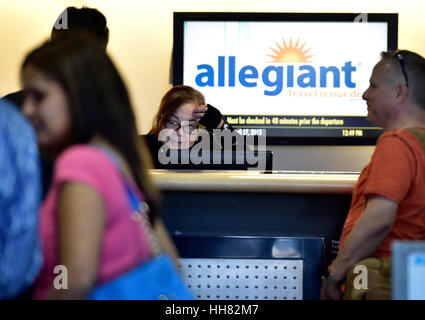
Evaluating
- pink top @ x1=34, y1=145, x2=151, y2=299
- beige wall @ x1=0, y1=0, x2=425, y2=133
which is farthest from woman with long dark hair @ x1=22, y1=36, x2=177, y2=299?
beige wall @ x1=0, y1=0, x2=425, y2=133

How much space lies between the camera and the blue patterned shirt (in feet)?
3.05

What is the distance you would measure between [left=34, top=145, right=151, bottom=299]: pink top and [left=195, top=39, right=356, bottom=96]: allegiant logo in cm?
383

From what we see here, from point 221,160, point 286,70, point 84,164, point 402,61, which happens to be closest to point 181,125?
point 221,160

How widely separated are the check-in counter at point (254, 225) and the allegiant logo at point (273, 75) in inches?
94.6

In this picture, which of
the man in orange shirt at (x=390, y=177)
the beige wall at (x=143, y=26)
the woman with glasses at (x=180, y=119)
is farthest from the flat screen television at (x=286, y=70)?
the man in orange shirt at (x=390, y=177)

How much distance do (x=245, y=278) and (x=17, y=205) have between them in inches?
63.3

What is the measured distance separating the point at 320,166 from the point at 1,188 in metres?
4.30

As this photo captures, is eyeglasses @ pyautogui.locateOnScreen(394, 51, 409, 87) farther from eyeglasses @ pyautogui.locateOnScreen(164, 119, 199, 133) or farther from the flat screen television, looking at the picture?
the flat screen television

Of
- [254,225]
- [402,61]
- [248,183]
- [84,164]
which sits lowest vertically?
[254,225]

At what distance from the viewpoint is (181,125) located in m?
3.88

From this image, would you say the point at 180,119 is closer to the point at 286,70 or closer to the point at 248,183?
the point at 286,70

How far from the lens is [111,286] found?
105 centimetres

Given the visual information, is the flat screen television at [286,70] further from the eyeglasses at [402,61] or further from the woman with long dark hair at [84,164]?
the woman with long dark hair at [84,164]

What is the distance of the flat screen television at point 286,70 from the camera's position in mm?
4844
